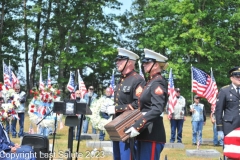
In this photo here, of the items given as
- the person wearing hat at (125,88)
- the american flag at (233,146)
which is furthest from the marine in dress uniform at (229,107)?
the american flag at (233,146)

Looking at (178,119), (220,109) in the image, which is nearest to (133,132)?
(220,109)

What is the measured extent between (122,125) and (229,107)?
3404 millimetres

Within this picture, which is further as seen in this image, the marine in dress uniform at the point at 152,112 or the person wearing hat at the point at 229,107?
the person wearing hat at the point at 229,107

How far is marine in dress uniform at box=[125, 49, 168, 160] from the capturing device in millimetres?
5422

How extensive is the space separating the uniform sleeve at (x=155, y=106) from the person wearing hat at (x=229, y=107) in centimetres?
282

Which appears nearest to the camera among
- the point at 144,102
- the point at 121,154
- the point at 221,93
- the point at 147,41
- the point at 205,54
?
the point at 144,102

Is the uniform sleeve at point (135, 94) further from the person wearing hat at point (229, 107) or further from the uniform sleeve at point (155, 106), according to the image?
the person wearing hat at point (229, 107)

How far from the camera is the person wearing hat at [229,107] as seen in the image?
26.3 feet

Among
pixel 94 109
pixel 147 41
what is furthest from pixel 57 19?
pixel 94 109

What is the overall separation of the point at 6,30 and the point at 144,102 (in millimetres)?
33241

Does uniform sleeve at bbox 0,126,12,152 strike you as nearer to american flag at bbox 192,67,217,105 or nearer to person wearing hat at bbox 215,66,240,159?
person wearing hat at bbox 215,66,240,159

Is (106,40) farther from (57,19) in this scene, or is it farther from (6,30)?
(6,30)

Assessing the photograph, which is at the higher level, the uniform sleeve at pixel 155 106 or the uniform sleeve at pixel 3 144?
the uniform sleeve at pixel 155 106

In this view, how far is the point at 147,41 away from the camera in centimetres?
3541
